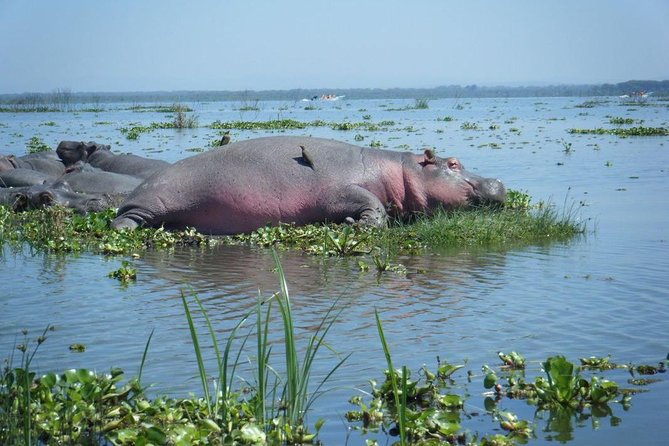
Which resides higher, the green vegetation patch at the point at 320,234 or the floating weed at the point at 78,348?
the floating weed at the point at 78,348

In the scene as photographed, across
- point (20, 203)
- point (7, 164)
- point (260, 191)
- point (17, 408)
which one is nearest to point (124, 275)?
point (260, 191)

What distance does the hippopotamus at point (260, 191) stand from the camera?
11.0 meters

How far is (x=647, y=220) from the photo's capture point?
471 inches

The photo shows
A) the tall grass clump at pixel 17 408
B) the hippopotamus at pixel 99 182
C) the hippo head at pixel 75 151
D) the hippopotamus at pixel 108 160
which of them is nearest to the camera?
the tall grass clump at pixel 17 408

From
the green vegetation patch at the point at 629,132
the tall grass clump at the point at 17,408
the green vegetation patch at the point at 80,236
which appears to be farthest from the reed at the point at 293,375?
the green vegetation patch at the point at 629,132

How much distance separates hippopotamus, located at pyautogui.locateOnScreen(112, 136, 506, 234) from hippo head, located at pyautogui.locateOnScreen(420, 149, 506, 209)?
18.5 inches

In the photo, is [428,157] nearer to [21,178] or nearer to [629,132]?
[21,178]

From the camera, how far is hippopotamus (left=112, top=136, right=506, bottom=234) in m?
11.0

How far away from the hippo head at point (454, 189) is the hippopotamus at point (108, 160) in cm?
469

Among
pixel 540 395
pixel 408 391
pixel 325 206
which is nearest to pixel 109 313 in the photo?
pixel 408 391

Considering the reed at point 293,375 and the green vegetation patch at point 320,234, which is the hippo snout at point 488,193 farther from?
the reed at point 293,375

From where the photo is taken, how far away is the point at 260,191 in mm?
11031

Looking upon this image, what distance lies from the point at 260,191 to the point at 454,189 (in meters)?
2.31

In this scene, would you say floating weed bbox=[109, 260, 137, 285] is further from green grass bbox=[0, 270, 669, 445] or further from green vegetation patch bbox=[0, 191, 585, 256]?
green grass bbox=[0, 270, 669, 445]
